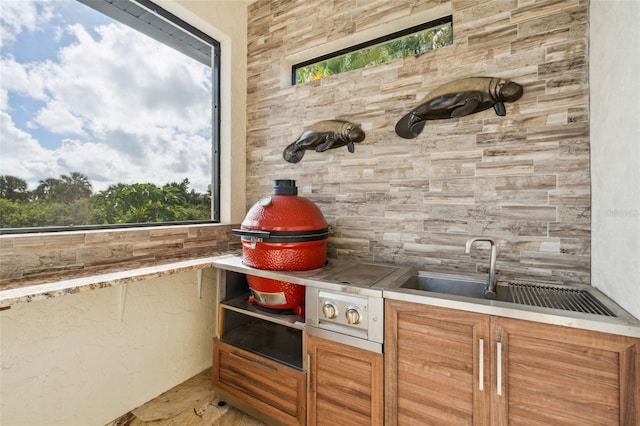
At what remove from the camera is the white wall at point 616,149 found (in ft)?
3.32

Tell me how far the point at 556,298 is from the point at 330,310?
1.06 m

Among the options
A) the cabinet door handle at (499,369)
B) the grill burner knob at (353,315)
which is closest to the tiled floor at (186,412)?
the grill burner knob at (353,315)

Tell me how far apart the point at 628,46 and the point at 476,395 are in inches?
55.2

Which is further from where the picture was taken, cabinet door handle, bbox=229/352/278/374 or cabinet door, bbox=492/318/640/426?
cabinet door handle, bbox=229/352/278/374

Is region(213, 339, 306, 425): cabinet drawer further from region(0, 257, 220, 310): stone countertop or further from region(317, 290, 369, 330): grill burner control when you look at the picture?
region(0, 257, 220, 310): stone countertop

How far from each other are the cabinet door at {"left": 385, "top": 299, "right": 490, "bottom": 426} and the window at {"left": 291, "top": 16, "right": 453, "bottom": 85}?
5.48 feet

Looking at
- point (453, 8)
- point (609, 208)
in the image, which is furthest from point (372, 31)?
point (609, 208)

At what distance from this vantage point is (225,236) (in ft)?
8.23

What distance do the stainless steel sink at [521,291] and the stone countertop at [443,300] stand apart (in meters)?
0.09

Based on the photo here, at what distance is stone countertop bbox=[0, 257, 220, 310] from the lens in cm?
121

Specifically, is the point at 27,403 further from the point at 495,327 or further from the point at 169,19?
the point at 169,19

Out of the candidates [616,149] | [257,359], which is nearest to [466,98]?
[616,149]

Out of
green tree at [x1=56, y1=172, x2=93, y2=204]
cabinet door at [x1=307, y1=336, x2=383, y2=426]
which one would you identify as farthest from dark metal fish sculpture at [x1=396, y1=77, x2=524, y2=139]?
green tree at [x1=56, y1=172, x2=93, y2=204]

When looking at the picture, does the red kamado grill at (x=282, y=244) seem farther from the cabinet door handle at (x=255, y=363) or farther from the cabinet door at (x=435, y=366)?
the cabinet door at (x=435, y=366)
